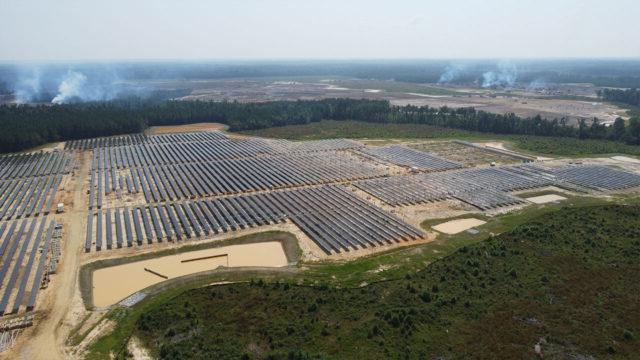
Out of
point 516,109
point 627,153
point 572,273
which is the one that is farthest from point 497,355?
point 516,109

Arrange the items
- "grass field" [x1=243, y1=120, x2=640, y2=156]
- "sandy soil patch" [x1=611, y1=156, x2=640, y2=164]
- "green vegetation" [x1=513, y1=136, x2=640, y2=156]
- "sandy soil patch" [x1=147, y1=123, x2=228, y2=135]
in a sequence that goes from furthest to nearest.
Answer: "sandy soil patch" [x1=147, y1=123, x2=228, y2=135] → "grass field" [x1=243, y1=120, x2=640, y2=156] → "green vegetation" [x1=513, y1=136, x2=640, y2=156] → "sandy soil patch" [x1=611, y1=156, x2=640, y2=164]

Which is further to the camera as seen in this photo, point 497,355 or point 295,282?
point 295,282

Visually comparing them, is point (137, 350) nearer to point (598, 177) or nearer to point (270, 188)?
point (270, 188)

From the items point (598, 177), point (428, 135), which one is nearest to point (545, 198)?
point (598, 177)

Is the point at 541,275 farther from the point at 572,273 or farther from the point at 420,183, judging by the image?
the point at 420,183

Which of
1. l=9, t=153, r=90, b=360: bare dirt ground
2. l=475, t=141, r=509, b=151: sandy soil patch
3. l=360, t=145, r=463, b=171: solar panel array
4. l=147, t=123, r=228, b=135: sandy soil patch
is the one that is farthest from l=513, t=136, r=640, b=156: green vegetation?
l=9, t=153, r=90, b=360: bare dirt ground

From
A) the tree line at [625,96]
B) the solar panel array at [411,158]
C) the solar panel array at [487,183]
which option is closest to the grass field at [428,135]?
the solar panel array at [411,158]

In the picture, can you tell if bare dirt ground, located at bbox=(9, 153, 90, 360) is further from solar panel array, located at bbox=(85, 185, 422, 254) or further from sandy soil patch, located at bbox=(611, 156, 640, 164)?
sandy soil patch, located at bbox=(611, 156, 640, 164)
